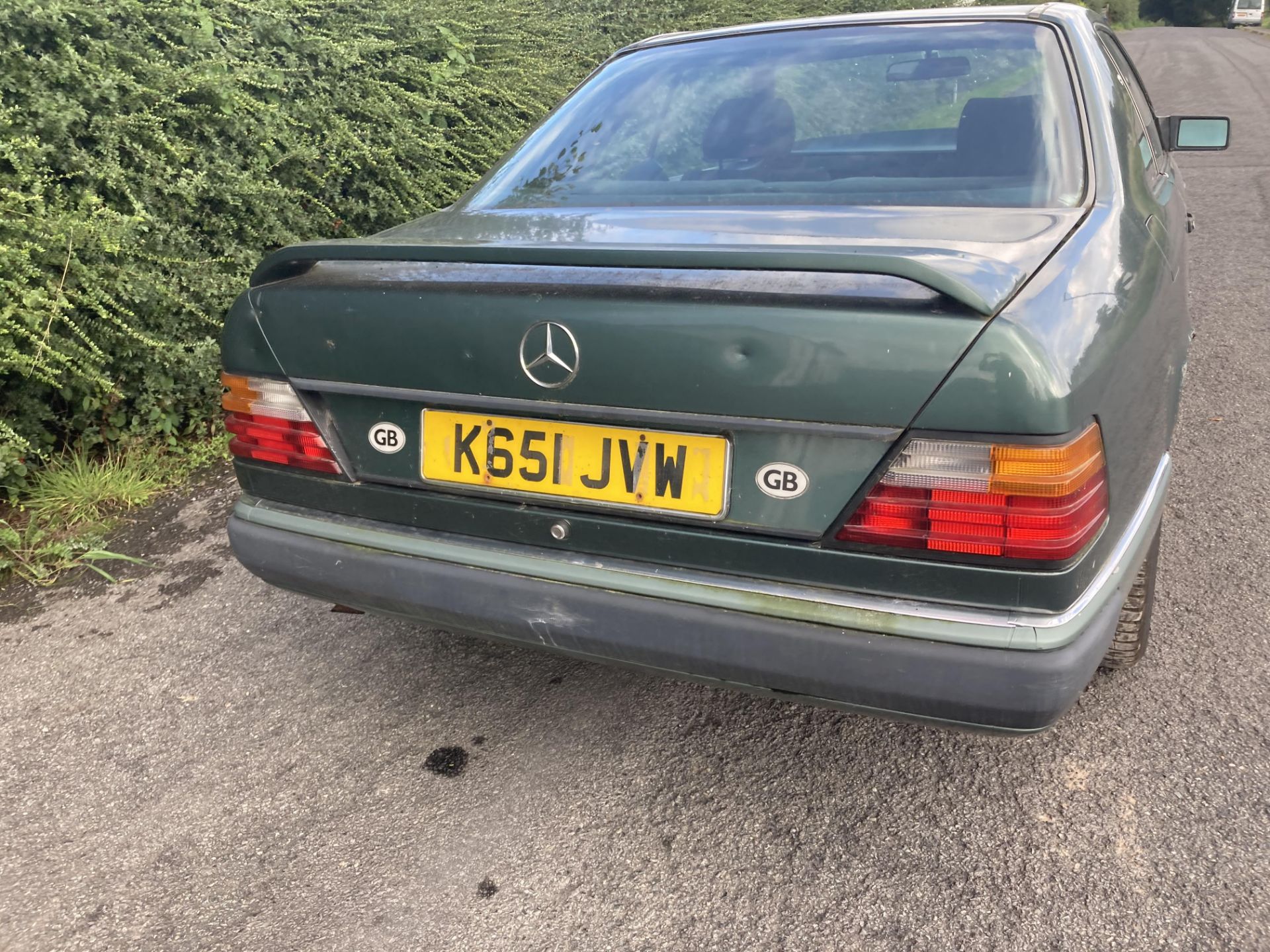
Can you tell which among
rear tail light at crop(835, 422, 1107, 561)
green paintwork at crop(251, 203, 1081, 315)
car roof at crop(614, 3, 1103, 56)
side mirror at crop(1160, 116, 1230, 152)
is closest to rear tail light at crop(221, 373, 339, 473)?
green paintwork at crop(251, 203, 1081, 315)

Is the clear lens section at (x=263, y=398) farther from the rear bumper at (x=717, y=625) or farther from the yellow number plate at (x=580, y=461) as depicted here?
the yellow number plate at (x=580, y=461)

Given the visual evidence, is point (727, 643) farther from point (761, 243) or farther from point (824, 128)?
point (824, 128)

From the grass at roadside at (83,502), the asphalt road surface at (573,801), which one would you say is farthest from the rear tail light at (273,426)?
the grass at roadside at (83,502)

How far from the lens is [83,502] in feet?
11.7

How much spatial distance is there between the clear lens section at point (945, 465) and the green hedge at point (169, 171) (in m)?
2.86

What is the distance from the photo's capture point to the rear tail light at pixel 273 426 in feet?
6.65

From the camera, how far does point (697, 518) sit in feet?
5.58

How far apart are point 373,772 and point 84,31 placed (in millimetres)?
3209

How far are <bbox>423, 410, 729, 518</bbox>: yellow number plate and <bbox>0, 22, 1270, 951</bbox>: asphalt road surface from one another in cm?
74

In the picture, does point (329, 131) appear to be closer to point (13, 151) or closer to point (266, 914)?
point (13, 151)

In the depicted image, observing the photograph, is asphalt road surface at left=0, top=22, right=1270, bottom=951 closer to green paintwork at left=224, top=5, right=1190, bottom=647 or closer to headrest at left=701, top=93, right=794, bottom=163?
green paintwork at left=224, top=5, right=1190, bottom=647

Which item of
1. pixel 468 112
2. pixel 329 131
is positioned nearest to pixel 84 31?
pixel 329 131

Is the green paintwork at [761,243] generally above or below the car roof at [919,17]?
below

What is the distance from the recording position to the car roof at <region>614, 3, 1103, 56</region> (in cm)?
244
